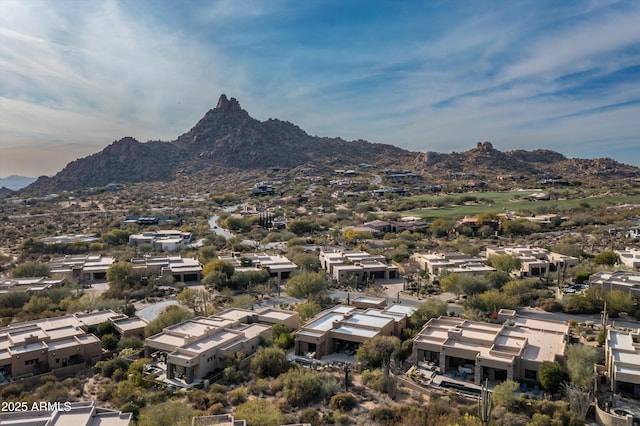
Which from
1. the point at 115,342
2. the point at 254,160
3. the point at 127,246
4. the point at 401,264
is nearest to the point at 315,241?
the point at 401,264

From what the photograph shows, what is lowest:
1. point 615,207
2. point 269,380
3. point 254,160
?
point 269,380

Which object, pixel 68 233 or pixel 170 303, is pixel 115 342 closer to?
pixel 170 303

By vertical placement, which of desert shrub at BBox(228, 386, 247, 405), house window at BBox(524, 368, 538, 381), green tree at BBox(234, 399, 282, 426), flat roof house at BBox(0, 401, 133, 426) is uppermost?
flat roof house at BBox(0, 401, 133, 426)

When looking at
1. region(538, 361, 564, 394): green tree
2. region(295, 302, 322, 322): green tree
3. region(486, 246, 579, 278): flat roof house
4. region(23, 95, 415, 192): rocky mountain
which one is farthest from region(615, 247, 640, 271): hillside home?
region(23, 95, 415, 192): rocky mountain

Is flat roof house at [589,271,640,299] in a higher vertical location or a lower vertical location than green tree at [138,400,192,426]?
higher

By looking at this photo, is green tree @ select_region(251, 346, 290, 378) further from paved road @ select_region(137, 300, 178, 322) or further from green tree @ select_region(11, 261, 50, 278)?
green tree @ select_region(11, 261, 50, 278)

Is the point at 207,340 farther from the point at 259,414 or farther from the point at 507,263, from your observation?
the point at 507,263
